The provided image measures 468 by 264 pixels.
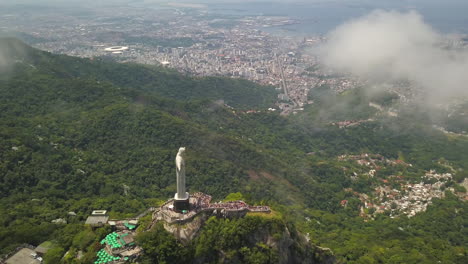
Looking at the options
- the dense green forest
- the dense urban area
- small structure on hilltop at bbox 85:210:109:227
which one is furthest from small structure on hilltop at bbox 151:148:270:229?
the dense urban area

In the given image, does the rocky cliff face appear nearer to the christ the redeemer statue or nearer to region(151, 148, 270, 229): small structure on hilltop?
region(151, 148, 270, 229): small structure on hilltop

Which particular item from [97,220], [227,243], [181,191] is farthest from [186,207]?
[97,220]

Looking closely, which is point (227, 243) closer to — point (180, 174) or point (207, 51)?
point (180, 174)

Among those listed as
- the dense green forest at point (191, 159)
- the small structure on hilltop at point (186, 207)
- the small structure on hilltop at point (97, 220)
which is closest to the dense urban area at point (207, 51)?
the dense green forest at point (191, 159)

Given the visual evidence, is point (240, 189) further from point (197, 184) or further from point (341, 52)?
point (341, 52)

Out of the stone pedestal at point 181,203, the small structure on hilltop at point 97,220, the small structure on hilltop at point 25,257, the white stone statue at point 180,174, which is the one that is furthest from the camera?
the small structure on hilltop at point 97,220

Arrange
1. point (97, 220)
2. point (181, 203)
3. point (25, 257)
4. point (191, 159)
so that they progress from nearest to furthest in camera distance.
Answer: point (181, 203), point (25, 257), point (97, 220), point (191, 159)

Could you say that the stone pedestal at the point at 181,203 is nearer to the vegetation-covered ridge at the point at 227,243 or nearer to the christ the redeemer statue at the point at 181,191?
the christ the redeemer statue at the point at 181,191

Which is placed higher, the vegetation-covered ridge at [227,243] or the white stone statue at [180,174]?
the white stone statue at [180,174]

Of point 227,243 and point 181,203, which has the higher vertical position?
point 181,203

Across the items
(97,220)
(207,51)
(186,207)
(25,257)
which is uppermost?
(186,207)
